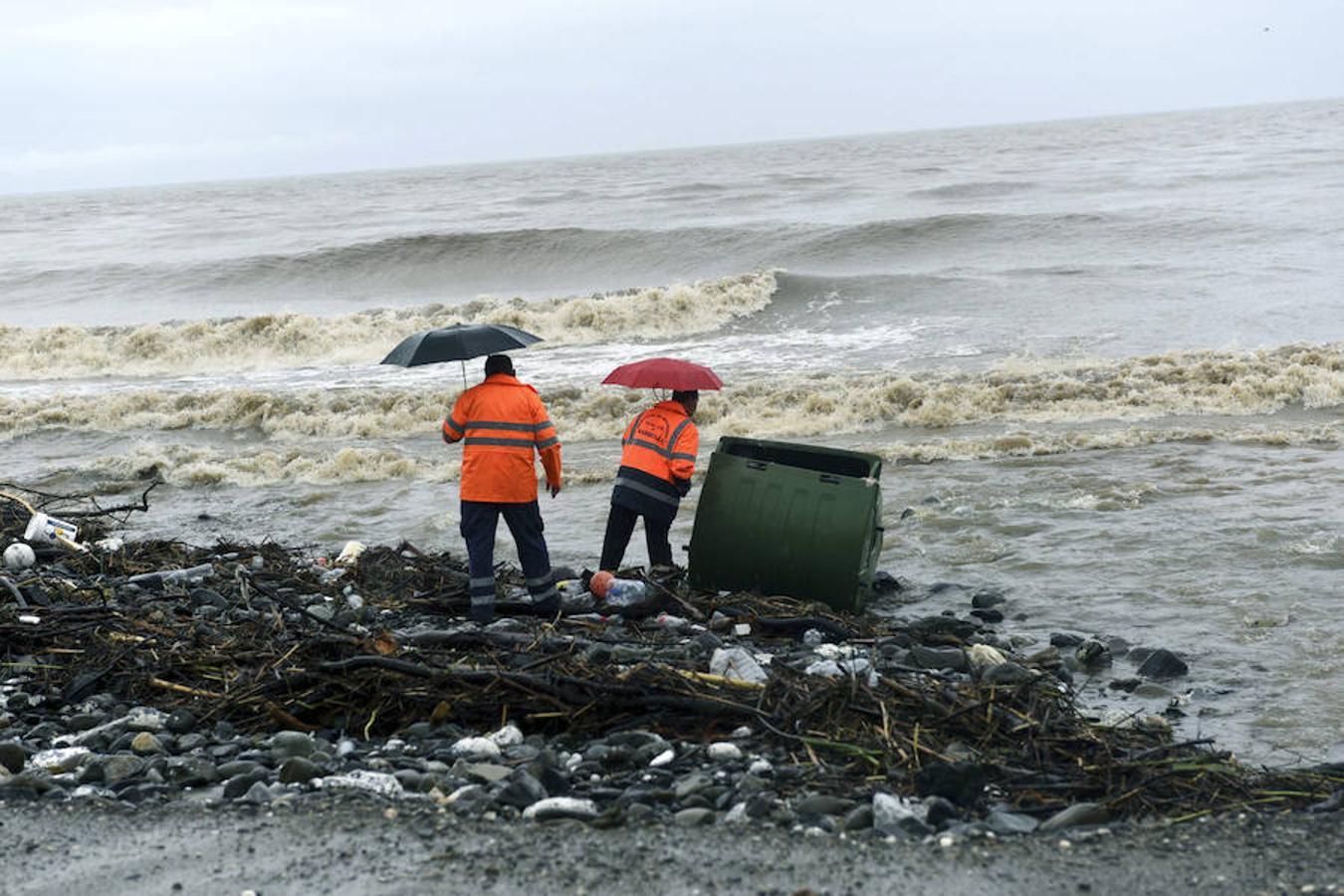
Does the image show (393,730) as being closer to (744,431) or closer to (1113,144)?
(744,431)

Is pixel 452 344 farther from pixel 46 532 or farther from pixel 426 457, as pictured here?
pixel 426 457

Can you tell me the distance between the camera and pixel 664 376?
7547 mm

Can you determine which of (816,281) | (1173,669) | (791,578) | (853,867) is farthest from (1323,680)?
(816,281)

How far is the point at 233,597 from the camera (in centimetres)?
746

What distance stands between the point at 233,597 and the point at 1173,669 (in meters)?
5.21

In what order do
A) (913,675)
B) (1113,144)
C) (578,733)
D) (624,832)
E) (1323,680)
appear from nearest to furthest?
1. (624,832)
2. (578,733)
3. (913,675)
4. (1323,680)
5. (1113,144)

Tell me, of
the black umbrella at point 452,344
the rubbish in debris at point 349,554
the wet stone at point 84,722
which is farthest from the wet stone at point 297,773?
the rubbish in debris at point 349,554

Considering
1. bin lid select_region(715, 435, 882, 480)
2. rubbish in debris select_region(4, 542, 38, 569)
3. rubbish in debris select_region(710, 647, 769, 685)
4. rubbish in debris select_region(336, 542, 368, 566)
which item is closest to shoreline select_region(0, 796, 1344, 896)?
rubbish in debris select_region(710, 647, 769, 685)

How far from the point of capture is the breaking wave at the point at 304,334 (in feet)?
77.4

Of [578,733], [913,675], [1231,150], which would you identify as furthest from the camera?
[1231,150]

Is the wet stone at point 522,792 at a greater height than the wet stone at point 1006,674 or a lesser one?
greater

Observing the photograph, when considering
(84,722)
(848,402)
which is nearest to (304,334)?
(848,402)

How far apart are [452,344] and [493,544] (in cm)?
116

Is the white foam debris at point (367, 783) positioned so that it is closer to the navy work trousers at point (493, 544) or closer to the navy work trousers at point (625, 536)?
the navy work trousers at point (493, 544)
